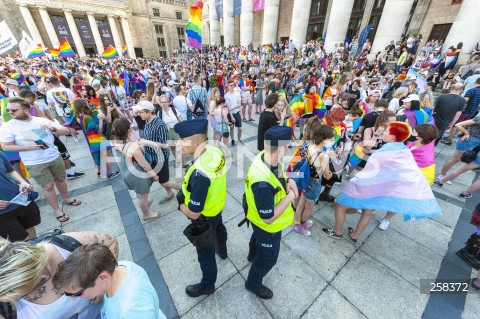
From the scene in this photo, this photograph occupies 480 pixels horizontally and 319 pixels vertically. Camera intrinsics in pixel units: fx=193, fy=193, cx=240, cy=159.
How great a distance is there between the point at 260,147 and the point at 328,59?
13686 millimetres

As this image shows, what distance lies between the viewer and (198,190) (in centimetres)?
183

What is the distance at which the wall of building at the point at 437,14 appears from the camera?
1348 centimetres

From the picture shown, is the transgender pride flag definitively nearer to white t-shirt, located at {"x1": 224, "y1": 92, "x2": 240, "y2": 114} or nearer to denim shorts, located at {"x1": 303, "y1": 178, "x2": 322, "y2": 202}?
denim shorts, located at {"x1": 303, "y1": 178, "x2": 322, "y2": 202}

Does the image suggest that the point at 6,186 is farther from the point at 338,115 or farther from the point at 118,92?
the point at 118,92

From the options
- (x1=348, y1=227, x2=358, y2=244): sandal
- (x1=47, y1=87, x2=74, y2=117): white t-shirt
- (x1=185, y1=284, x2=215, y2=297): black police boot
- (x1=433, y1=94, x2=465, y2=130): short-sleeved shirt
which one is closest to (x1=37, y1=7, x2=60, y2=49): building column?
(x1=47, y1=87, x2=74, y2=117): white t-shirt

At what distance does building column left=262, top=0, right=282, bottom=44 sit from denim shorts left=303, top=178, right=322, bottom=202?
80.0ft

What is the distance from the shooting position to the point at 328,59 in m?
14.6

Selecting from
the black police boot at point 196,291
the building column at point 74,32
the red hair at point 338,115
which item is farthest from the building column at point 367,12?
the building column at point 74,32

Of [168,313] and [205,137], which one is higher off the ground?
[205,137]

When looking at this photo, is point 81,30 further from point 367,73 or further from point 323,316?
point 323,316

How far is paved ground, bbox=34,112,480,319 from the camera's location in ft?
7.88

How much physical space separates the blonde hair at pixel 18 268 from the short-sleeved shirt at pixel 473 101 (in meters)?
9.53

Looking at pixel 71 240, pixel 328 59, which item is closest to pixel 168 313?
pixel 71 240

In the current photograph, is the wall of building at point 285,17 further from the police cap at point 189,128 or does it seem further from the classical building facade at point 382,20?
the police cap at point 189,128
